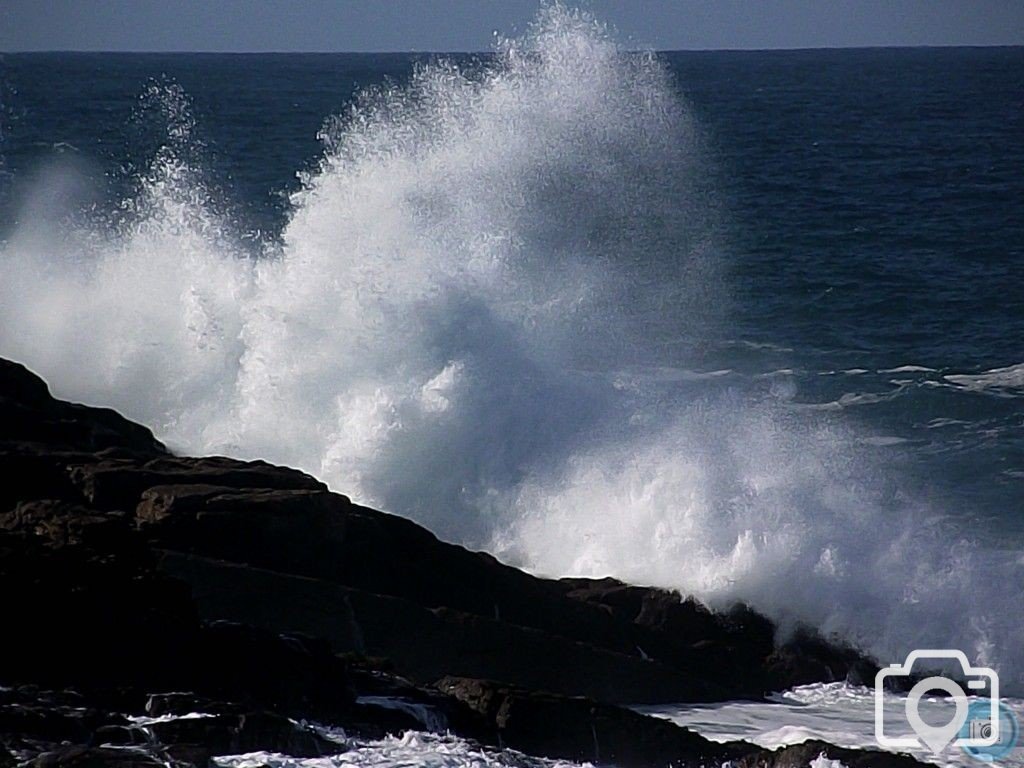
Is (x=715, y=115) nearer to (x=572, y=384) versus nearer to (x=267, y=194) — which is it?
(x=267, y=194)

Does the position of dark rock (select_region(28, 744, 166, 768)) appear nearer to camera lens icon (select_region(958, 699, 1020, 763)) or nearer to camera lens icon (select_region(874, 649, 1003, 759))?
camera lens icon (select_region(874, 649, 1003, 759))

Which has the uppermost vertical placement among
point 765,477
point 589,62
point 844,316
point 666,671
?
point 589,62

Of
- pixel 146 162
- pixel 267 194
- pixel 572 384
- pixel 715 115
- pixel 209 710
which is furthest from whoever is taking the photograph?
pixel 715 115

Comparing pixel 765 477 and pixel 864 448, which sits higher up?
pixel 864 448

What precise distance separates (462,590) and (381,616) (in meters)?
0.81

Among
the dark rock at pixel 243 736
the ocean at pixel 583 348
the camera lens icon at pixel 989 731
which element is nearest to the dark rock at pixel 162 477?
the dark rock at pixel 243 736

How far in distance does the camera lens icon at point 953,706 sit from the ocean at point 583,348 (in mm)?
205

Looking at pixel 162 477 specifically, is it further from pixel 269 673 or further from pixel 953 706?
pixel 953 706

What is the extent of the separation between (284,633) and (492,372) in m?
7.82

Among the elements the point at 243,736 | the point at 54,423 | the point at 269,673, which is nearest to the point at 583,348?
the point at 54,423

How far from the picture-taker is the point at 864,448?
1866cm

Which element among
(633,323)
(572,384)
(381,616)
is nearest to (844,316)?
(633,323)

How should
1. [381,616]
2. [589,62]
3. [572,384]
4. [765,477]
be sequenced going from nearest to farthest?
[381,616]
[765,477]
[572,384]
[589,62]

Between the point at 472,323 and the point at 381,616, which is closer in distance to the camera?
the point at 381,616
